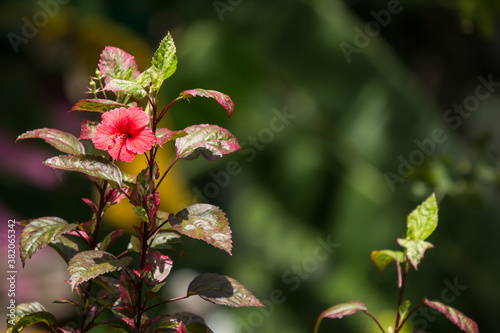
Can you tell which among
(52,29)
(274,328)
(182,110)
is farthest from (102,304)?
(52,29)

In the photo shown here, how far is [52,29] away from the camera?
1.78m

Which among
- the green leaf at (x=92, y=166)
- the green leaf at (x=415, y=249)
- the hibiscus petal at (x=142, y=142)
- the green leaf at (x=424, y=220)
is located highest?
the hibiscus petal at (x=142, y=142)

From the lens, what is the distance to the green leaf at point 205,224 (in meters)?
0.35

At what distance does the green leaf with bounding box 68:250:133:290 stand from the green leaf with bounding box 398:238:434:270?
19cm

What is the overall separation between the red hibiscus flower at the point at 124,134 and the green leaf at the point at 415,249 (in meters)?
0.20

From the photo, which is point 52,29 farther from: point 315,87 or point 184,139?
point 184,139

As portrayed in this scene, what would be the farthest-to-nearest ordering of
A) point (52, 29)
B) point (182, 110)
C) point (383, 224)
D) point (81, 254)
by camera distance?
point (52, 29), point (182, 110), point (383, 224), point (81, 254)

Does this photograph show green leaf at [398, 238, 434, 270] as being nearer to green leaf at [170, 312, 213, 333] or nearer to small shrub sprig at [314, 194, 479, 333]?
small shrub sprig at [314, 194, 479, 333]

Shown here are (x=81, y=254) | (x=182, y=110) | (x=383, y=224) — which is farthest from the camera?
(x=182, y=110)

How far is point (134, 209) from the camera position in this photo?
13.7 inches

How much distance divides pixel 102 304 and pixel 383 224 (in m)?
1.11

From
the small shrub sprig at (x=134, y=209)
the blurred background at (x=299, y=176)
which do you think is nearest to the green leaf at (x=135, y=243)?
the small shrub sprig at (x=134, y=209)

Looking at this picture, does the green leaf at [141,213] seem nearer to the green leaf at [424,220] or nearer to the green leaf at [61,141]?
the green leaf at [61,141]

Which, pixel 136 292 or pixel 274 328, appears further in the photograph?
pixel 274 328
